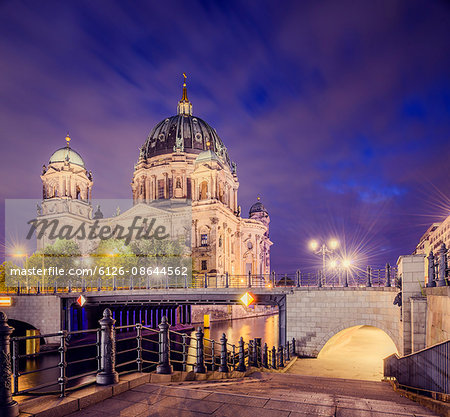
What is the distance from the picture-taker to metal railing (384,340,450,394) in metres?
7.39

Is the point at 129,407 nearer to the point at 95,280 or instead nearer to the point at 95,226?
the point at 95,280

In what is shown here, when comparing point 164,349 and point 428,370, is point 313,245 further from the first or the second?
point 164,349

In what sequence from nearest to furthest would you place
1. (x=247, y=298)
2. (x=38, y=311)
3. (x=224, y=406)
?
(x=224, y=406)
(x=247, y=298)
(x=38, y=311)

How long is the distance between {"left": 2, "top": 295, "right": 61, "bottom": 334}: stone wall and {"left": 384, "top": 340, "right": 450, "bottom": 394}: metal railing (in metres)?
38.2

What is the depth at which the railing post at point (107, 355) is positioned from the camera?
6609mm

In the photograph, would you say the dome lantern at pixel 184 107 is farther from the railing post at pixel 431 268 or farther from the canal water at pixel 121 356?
the railing post at pixel 431 268

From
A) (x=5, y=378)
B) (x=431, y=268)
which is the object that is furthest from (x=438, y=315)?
(x=5, y=378)

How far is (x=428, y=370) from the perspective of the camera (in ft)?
28.5

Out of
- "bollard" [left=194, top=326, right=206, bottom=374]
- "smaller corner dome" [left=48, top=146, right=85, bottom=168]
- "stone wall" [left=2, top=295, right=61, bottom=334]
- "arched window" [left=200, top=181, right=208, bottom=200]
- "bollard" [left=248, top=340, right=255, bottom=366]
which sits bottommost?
"stone wall" [left=2, top=295, right=61, bottom=334]

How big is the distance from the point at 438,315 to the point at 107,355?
1006 cm

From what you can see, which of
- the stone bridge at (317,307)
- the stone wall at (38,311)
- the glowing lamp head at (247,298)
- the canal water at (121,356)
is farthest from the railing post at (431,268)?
the stone wall at (38,311)

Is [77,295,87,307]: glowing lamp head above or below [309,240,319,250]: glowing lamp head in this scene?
below

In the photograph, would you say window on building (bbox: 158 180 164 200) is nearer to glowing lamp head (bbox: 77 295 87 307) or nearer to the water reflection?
the water reflection

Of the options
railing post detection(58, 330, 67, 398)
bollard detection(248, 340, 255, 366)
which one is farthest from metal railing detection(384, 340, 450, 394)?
bollard detection(248, 340, 255, 366)
